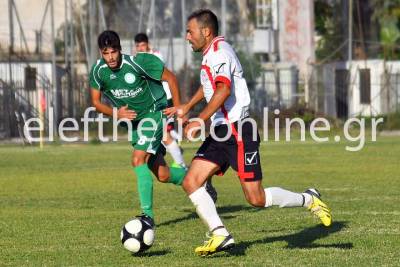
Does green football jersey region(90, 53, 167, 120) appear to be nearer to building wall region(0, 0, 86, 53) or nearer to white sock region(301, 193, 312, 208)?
white sock region(301, 193, 312, 208)

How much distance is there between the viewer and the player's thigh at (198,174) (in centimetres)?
930

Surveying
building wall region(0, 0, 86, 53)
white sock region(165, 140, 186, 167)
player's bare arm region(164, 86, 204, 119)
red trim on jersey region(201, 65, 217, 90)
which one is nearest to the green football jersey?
player's bare arm region(164, 86, 204, 119)

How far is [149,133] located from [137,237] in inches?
84.1

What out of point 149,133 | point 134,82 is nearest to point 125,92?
point 134,82

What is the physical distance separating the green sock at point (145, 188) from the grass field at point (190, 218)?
369mm

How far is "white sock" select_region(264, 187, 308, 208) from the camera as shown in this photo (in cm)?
966

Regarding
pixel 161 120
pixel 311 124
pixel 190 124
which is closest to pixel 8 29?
pixel 311 124

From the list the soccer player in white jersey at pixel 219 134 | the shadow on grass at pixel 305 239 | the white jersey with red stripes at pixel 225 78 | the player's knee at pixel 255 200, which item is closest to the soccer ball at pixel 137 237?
the soccer player in white jersey at pixel 219 134

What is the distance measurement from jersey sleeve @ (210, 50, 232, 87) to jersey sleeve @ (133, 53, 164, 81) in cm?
215

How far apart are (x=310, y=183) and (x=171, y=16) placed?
22857 millimetres

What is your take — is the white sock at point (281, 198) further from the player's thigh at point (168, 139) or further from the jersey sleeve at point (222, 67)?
the player's thigh at point (168, 139)

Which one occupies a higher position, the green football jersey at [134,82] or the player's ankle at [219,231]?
the green football jersey at [134,82]

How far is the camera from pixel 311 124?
113ft

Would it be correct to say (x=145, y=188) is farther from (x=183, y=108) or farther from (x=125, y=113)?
(x=183, y=108)
